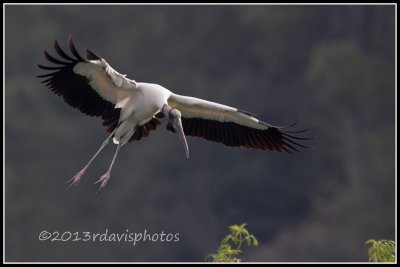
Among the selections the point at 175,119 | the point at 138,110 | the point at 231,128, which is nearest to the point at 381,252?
the point at 175,119

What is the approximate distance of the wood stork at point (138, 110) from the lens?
8.32m

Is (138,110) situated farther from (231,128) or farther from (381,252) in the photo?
(381,252)

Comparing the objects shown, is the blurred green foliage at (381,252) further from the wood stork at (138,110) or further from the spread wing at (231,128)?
the spread wing at (231,128)

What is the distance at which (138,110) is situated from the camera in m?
8.62

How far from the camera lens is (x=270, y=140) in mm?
9406

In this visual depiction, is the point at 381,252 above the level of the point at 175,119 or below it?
below

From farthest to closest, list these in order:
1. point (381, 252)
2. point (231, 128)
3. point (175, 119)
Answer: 1. point (231, 128)
2. point (175, 119)
3. point (381, 252)

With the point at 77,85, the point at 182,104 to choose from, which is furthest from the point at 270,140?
the point at 77,85

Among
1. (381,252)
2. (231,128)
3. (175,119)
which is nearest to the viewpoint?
(381,252)

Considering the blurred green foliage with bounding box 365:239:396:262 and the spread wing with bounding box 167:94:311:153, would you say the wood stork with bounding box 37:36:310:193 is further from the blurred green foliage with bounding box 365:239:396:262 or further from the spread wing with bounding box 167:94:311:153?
the blurred green foliage with bounding box 365:239:396:262

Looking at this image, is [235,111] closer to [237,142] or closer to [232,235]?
[237,142]

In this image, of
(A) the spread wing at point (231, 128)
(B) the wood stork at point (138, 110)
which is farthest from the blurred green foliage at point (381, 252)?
(A) the spread wing at point (231, 128)

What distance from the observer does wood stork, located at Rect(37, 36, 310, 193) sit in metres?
8.32

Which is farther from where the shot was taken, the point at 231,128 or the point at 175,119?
the point at 231,128
